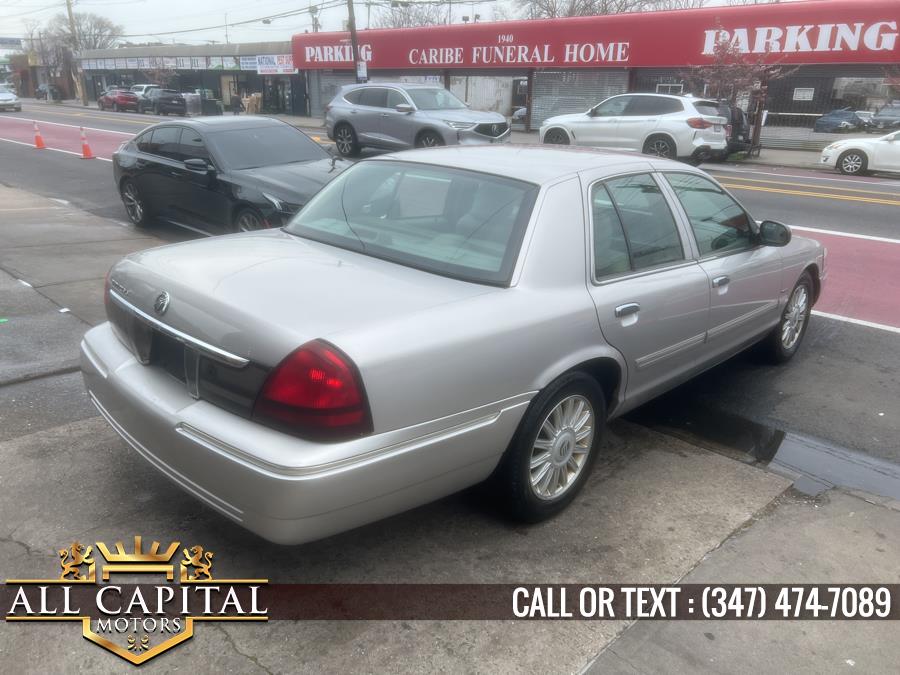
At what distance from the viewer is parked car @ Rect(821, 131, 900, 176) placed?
58.8ft

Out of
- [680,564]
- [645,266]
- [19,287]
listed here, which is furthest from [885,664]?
[19,287]

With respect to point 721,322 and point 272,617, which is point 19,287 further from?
point 721,322

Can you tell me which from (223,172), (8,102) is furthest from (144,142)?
(8,102)

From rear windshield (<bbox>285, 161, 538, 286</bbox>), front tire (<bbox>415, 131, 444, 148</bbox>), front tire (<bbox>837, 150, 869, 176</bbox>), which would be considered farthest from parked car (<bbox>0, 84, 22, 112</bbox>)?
rear windshield (<bbox>285, 161, 538, 286</bbox>)

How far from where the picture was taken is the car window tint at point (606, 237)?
3598mm

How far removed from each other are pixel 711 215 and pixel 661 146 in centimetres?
1454

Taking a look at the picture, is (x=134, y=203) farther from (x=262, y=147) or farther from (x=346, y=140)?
(x=346, y=140)

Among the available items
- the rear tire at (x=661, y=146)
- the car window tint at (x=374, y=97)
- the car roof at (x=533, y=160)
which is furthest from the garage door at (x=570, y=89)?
the car roof at (x=533, y=160)

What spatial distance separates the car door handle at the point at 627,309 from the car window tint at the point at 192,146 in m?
6.50

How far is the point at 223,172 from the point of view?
8.45m

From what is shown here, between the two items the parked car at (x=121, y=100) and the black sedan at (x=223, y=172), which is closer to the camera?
the black sedan at (x=223, y=172)

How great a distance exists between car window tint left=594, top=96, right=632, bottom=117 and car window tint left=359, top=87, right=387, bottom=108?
5.28 m

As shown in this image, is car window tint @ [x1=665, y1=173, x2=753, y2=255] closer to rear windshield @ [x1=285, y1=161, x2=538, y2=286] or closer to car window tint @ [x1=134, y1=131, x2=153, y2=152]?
rear windshield @ [x1=285, y1=161, x2=538, y2=286]

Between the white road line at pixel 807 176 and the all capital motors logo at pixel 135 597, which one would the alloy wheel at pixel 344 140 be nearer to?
the white road line at pixel 807 176
